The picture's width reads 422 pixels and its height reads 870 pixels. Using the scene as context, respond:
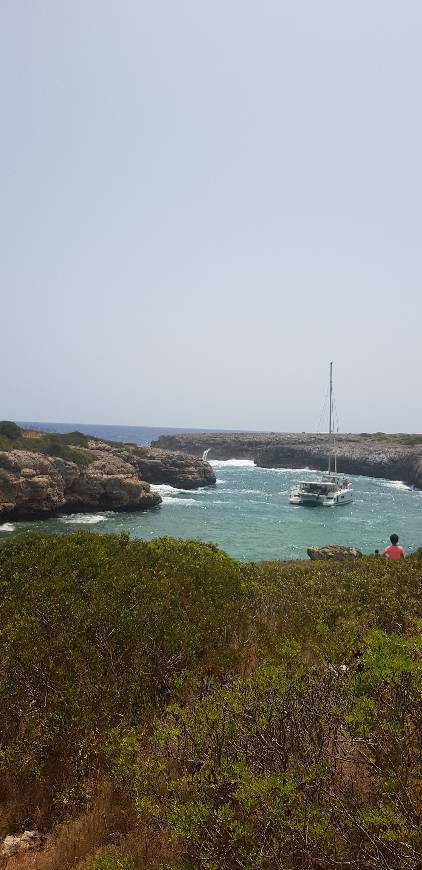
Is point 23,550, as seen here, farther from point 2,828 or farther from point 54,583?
point 2,828

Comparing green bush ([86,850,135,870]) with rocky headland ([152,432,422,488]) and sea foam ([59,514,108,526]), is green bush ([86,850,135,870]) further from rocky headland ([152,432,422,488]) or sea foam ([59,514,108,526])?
rocky headland ([152,432,422,488])

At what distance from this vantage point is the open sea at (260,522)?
35719mm

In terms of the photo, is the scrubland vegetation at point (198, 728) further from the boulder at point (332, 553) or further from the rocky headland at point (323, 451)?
the rocky headland at point (323, 451)

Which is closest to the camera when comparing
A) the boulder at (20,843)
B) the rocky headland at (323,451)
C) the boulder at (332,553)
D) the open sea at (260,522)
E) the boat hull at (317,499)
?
the boulder at (20,843)

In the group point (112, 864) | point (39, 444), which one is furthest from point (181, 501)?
point (112, 864)

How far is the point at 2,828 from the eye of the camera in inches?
179

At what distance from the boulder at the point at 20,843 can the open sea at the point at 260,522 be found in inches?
1013

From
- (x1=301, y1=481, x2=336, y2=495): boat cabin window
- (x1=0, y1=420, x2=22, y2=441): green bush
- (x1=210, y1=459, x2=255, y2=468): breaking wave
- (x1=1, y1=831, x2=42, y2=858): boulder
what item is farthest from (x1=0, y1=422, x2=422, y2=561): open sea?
(x1=210, y1=459, x2=255, y2=468): breaking wave

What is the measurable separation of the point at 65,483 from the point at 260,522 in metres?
20.4

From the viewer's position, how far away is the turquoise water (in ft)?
117

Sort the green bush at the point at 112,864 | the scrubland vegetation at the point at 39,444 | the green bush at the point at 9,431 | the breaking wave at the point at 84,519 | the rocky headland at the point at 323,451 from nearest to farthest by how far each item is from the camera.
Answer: the green bush at the point at 112,864, the breaking wave at the point at 84,519, the scrubland vegetation at the point at 39,444, the green bush at the point at 9,431, the rocky headland at the point at 323,451

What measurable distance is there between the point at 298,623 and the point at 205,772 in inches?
198

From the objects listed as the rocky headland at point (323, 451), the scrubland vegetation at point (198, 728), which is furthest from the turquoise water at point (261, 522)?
the rocky headland at point (323, 451)

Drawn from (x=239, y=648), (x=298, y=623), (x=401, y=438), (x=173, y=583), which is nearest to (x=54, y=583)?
(x=173, y=583)
